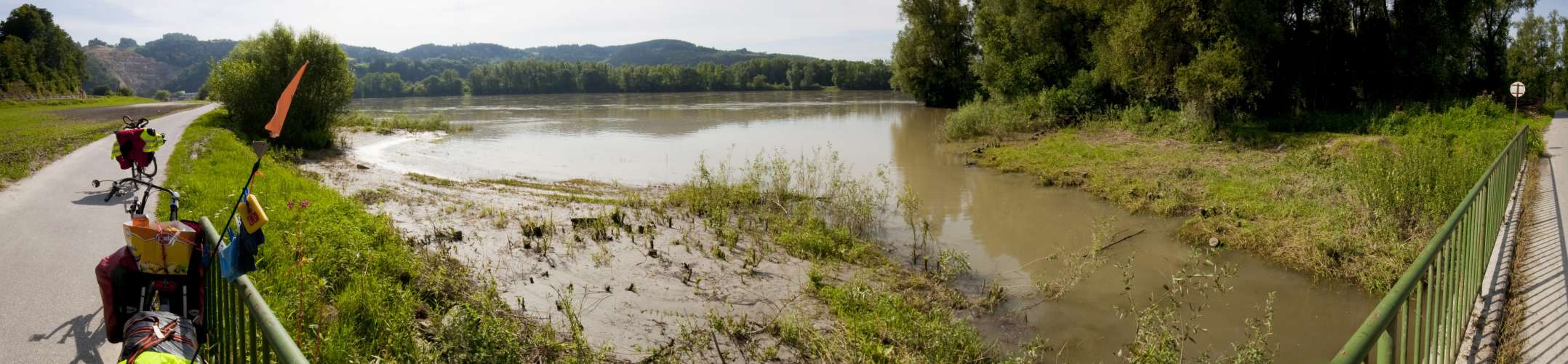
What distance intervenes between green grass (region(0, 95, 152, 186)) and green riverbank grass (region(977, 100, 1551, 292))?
1816 cm

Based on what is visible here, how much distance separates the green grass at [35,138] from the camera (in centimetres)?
1304

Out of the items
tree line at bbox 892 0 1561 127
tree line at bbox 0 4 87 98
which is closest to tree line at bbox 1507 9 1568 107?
tree line at bbox 892 0 1561 127

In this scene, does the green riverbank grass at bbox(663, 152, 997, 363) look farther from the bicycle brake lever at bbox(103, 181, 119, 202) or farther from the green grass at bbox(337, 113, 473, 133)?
the green grass at bbox(337, 113, 473, 133)

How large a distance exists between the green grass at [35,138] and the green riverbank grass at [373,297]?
5.41 m

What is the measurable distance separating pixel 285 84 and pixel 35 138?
7.09 m

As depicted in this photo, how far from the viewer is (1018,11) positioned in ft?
113

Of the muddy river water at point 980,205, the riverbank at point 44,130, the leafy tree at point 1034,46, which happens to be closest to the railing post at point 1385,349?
the muddy river water at point 980,205

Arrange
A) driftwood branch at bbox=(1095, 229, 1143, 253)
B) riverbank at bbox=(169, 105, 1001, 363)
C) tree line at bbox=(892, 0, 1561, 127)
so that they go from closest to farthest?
riverbank at bbox=(169, 105, 1001, 363), driftwood branch at bbox=(1095, 229, 1143, 253), tree line at bbox=(892, 0, 1561, 127)

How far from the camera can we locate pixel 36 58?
55.6m

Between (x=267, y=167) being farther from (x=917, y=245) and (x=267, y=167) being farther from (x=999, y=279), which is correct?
(x=999, y=279)

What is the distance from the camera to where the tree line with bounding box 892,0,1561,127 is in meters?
21.8

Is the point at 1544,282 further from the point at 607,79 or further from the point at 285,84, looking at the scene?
the point at 607,79

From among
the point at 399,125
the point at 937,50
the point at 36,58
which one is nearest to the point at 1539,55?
the point at 937,50

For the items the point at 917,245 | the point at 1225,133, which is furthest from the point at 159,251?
the point at 1225,133
